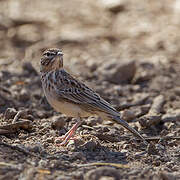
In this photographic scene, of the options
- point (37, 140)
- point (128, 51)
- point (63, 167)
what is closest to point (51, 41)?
point (128, 51)

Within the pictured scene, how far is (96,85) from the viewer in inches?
432

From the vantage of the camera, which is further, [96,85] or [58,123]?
[96,85]

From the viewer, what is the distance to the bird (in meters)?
7.98

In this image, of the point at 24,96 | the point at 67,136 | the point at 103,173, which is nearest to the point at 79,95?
the point at 67,136

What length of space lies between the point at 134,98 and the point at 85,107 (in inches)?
102

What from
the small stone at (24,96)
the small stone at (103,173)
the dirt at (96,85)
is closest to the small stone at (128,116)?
the dirt at (96,85)

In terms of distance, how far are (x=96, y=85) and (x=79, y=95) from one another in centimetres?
280

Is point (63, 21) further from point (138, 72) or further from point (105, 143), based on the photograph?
point (105, 143)

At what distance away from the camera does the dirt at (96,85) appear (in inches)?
269

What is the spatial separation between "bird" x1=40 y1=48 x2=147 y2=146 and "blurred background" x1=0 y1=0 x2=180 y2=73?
3490mm

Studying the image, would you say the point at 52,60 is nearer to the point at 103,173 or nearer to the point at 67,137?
the point at 67,137

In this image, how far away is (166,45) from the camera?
1430cm

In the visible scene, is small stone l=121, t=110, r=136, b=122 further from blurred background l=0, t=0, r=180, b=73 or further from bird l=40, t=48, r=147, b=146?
blurred background l=0, t=0, r=180, b=73

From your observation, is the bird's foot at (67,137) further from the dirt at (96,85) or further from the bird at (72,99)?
the dirt at (96,85)
